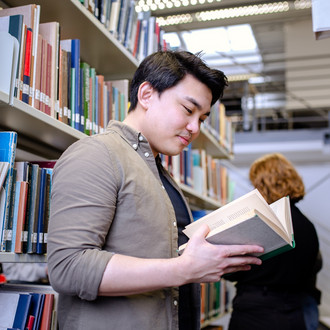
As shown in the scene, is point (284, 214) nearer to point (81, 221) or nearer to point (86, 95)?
point (81, 221)

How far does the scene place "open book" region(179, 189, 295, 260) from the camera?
0.92 m

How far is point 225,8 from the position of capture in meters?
3.56

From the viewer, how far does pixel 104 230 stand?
96cm

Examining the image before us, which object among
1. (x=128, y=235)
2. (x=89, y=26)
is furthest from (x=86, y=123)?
(x=128, y=235)

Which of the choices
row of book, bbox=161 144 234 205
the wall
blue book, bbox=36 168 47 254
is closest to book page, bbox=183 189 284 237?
blue book, bbox=36 168 47 254

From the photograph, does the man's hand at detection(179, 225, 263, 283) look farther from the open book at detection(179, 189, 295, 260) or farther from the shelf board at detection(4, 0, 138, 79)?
the shelf board at detection(4, 0, 138, 79)

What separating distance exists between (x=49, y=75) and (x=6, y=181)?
1.31 ft

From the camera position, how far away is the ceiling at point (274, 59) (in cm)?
363

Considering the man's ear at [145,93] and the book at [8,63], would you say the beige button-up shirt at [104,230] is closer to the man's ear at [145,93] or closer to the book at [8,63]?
the man's ear at [145,93]

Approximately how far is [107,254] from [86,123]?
0.79 metres

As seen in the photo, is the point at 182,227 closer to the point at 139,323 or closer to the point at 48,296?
the point at 139,323

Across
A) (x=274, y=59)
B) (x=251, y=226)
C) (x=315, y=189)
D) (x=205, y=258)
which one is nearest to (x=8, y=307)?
(x=205, y=258)

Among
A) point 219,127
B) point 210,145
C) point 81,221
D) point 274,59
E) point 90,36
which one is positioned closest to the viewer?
point 81,221

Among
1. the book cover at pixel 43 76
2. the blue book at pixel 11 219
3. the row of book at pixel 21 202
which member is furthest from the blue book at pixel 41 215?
the book cover at pixel 43 76
